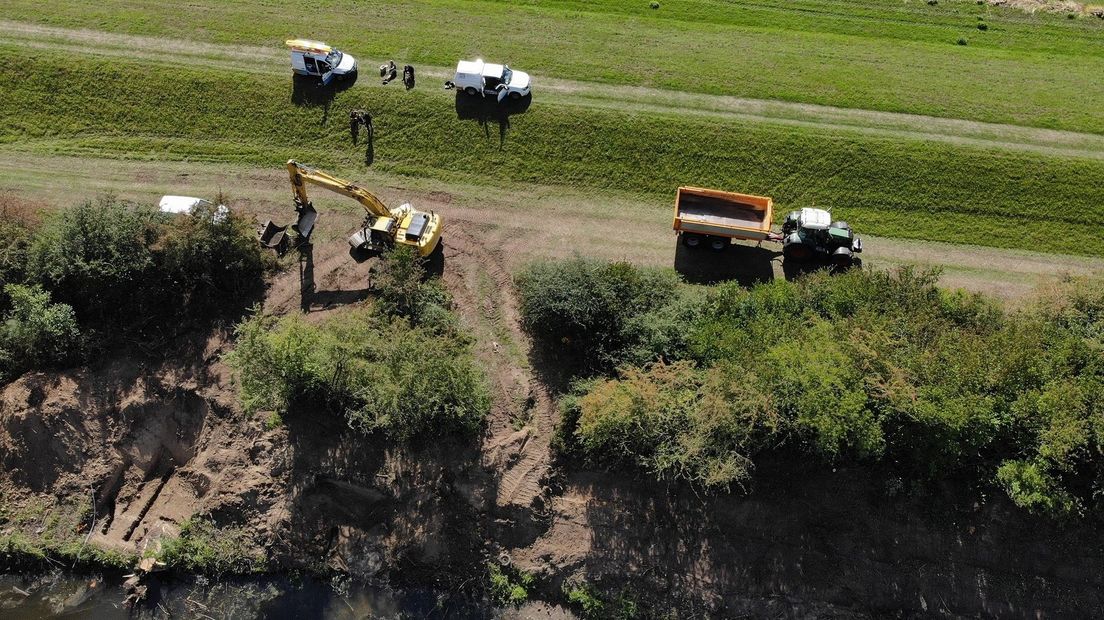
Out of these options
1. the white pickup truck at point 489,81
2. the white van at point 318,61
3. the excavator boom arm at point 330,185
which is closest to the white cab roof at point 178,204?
the excavator boom arm at point 330,185

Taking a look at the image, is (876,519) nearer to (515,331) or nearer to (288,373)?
(515,331)

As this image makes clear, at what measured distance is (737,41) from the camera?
159 ft

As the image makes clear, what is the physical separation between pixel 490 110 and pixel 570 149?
5.78 meters

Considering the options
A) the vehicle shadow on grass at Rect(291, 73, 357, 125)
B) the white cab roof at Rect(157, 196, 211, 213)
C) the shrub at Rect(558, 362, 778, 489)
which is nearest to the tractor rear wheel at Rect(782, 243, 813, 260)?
the shrub at Rect(558, 362, 778, 489)

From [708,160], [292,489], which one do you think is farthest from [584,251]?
[292,489]

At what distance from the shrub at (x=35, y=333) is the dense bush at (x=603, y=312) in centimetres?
2431

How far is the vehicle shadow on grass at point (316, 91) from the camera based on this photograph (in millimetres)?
43812

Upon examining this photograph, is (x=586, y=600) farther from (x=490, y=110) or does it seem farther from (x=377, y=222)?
(x=490, y=110)

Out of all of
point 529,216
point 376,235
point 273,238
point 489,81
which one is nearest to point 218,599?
point 273,238

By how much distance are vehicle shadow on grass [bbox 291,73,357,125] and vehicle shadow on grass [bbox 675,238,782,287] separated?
2379cm

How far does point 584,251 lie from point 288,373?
56.8ft

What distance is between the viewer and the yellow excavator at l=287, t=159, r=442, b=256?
37125 millimetres

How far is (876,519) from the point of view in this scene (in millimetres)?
35312

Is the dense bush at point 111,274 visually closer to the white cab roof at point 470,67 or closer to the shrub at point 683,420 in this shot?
the white cab roof at point 470,67
